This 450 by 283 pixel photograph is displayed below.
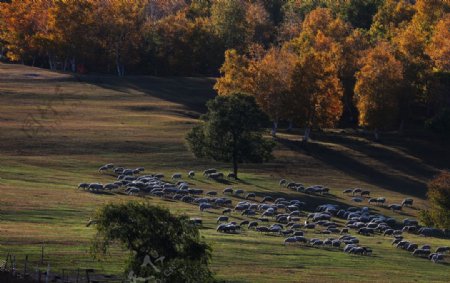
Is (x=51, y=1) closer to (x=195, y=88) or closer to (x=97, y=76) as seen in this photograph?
(x=97, y=76)

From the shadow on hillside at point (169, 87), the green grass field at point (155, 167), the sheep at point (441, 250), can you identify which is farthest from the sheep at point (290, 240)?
the shadow on hillside at point (169, 87)

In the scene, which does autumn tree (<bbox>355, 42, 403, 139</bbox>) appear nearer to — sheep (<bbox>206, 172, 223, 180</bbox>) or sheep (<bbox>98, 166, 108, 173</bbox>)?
sheep (<bbox>206, 172, 223, 180</bbox>)

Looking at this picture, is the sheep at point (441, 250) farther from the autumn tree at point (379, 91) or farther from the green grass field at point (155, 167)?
the autumn tree at point (379, 91)

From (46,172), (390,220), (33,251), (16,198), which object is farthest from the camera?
(46,172)

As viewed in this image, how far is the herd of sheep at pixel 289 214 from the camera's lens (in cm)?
8525

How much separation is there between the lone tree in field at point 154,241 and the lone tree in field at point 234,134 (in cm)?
6818

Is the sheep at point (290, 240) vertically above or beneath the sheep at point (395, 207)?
above

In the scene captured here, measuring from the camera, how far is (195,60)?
191 meters

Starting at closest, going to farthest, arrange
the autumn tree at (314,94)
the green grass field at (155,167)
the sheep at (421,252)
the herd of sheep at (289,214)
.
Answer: the green grass field at (155,167), the sheep at (421,252), the herd of sheep at (289,214), the autumn tree at (314,94)

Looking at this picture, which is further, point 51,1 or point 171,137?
point 51,1

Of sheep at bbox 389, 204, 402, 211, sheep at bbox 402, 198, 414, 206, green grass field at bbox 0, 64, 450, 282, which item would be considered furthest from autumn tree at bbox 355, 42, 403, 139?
sheep at bbox 389, 204, 402, 211

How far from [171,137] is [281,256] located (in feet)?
206

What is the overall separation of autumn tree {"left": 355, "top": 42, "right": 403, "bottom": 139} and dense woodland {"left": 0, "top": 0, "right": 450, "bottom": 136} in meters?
0.14

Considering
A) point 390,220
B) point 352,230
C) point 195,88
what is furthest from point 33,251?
point 195,88
